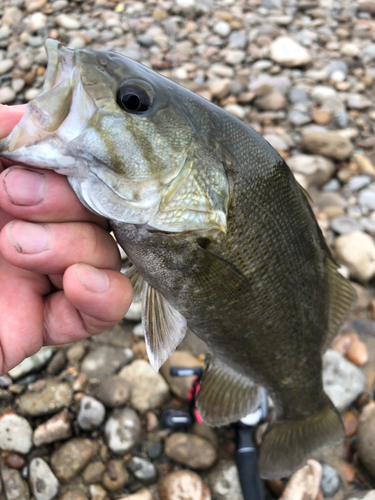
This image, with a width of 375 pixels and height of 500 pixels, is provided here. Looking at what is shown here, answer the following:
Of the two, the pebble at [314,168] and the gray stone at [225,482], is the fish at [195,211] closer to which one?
the gray stone at [225,482]

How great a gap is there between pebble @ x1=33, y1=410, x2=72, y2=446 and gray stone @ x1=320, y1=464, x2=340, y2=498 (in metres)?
1.56

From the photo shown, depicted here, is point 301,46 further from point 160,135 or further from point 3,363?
point 3,363

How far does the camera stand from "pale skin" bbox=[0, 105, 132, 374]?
4.11ft

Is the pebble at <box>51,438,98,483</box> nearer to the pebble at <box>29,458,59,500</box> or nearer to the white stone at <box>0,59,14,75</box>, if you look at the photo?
the pebble at <box>29,458,59,500</box>

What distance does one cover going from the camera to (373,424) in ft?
8.18

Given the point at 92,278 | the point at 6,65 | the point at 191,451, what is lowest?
the point at 191,451

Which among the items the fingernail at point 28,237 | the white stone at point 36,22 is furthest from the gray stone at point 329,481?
the white stone at point 36,22

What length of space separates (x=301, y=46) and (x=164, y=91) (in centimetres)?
587

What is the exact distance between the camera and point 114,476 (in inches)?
90.3

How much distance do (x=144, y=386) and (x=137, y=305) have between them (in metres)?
0.61

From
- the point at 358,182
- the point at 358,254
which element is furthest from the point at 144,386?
the point at 358,182

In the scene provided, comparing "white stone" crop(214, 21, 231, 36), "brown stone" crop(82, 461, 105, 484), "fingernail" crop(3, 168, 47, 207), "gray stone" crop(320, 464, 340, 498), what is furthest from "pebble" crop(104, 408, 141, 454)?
"white stone" crop(214, 21, 231, 36)

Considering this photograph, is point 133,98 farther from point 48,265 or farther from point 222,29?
point 222,29

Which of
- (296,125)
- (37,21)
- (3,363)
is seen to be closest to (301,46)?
(296,125)
